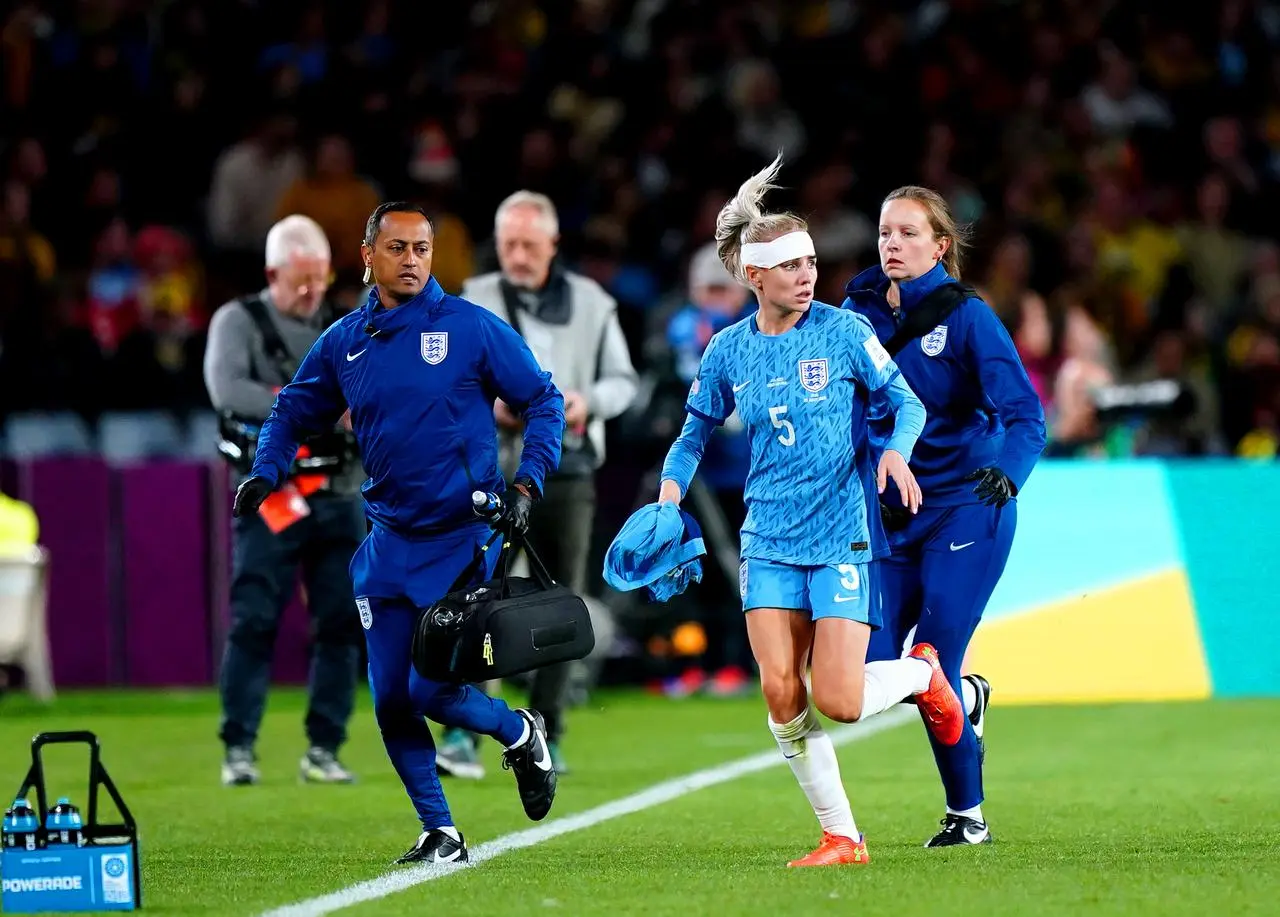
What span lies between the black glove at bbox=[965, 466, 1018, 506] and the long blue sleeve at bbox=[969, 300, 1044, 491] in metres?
0.04

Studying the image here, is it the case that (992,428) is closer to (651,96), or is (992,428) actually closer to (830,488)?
(830,488)

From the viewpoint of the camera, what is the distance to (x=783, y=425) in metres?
7.17

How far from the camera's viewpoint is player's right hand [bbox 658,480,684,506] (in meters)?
7.27

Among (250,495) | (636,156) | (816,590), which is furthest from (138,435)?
(816,590)

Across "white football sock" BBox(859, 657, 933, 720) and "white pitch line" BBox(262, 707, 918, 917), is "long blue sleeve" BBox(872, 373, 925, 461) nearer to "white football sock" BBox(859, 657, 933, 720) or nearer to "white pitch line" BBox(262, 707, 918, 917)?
"white football sock" BBox(859, 657, 933, 720)

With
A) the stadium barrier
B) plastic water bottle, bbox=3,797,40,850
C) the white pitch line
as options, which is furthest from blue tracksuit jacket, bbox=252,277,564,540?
the stadium barrier

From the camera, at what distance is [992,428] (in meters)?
7.75

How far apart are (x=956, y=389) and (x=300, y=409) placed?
7.10 ft

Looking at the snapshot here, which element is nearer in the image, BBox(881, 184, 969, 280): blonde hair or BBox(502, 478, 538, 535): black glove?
BBox(502, 478, 538, 535): black glove

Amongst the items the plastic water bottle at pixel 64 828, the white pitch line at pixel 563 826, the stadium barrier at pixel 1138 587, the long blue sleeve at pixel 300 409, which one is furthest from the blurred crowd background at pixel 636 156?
the plastic water bottle at pixel 64 828

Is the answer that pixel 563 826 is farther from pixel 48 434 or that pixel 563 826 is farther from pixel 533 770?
pixel 48 434

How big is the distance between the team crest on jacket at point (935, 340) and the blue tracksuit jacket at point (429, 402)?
1215 mm

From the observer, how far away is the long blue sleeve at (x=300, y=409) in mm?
7648

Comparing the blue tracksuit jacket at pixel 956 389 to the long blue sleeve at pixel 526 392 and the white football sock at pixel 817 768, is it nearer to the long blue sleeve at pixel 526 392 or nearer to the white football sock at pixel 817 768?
the white football sock at pixel 817 768
